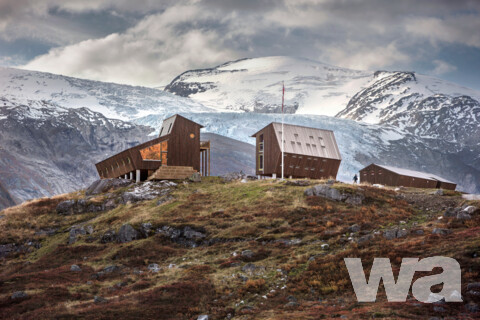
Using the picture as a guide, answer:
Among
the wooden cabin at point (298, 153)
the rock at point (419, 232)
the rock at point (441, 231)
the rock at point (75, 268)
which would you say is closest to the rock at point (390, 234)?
the rock at point (419, 232)

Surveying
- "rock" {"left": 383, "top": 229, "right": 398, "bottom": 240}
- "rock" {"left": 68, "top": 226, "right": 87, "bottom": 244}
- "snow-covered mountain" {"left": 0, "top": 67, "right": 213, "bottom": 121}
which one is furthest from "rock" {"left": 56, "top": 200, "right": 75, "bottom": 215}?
"snow-covered mountain" {"left": 0, "top": 67, "right": 213, "bottom": 121}

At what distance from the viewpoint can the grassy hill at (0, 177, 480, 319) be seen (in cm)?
1877

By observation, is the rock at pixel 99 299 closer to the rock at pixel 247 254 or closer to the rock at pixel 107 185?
the rock at pixel 247 254

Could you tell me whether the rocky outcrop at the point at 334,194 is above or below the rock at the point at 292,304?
above

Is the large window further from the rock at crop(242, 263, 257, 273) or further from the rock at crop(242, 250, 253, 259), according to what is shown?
the rock at crop(242, 263, 257, 273)

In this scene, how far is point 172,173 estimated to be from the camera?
192 ft

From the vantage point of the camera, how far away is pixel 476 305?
14.3 meters

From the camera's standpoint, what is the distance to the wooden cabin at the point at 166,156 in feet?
190

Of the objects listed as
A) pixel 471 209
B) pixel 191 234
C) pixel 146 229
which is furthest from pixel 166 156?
pixel 471 209

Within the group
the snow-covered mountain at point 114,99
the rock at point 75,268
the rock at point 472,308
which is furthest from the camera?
the snow-covered mountain at point 114,99

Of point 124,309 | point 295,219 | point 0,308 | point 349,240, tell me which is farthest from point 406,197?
point 0,308

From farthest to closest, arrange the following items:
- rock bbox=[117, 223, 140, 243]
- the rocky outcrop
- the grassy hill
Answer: the rocky outcrop → rock bbox=[117, 223, 140, 243] → the grassy hill

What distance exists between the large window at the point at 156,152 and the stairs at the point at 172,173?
5.04ft

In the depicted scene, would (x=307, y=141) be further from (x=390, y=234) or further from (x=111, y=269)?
(x=111, y=269)
